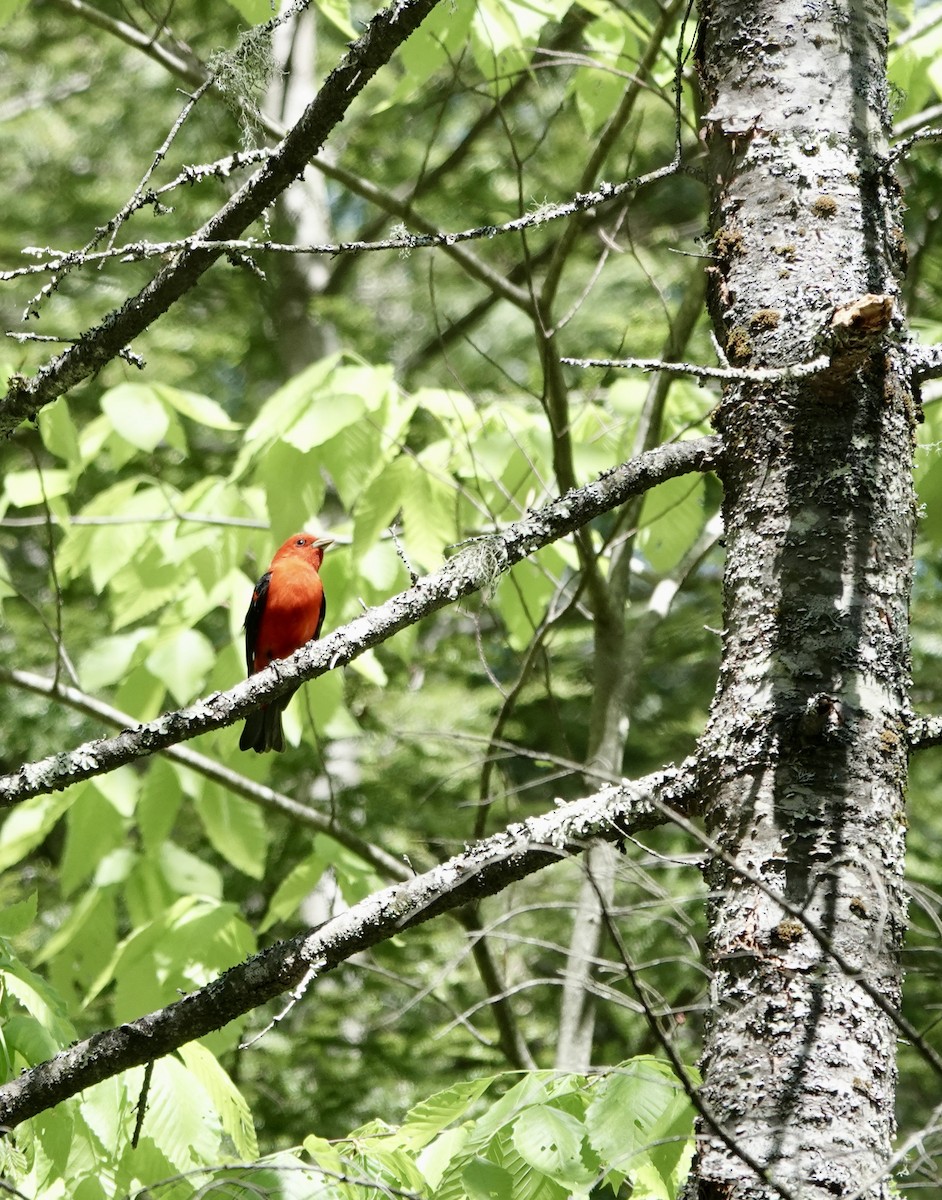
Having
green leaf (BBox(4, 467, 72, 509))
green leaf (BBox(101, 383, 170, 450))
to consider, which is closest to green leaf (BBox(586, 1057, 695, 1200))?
green leaf (BBox(101, 383, 170, 450))

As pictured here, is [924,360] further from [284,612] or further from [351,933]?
[284,612]

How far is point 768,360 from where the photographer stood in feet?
7.39

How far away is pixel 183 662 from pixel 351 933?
208 centimetres

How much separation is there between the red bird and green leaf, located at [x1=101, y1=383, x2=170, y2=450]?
191cm

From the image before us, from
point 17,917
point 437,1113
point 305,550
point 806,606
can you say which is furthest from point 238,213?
point 305,550

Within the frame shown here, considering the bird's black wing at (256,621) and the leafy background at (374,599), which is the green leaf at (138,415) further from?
the bird's black wing at (256,621)

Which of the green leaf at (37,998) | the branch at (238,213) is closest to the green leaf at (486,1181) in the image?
the green leaf at (37,998)

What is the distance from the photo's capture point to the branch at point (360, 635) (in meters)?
2.21

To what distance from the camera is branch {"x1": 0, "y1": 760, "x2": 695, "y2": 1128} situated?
2.16 m

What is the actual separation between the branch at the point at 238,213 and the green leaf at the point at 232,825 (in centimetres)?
228

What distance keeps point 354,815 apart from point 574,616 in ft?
5.10

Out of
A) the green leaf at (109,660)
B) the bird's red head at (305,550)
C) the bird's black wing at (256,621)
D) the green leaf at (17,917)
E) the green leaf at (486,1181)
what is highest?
the bird's red head at (305,550)

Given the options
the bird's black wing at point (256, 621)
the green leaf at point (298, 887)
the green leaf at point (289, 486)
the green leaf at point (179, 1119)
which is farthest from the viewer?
the bird's black wing at point (256, 621)

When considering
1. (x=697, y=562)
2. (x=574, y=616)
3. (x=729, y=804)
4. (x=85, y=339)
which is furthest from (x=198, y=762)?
(x=574, y=616)
